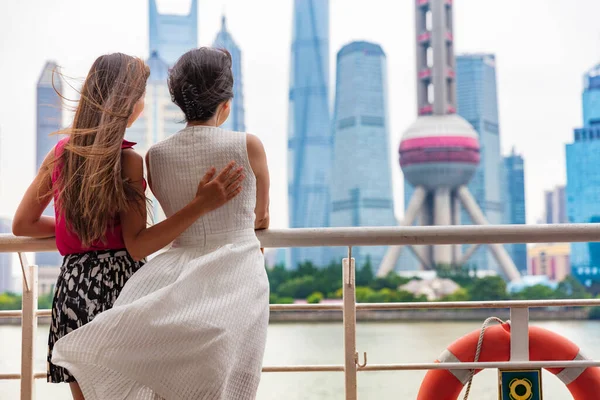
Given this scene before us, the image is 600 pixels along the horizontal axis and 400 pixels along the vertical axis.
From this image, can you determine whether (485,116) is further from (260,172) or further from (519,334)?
(260,172)

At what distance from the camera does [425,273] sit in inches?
1337

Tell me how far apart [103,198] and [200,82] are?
212mm

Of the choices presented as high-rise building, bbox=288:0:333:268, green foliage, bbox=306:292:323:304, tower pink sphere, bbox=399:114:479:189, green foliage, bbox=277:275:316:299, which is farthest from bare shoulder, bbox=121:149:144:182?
high-rise building, bbox=288:0:333:268

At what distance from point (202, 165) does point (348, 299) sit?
14.9 inches

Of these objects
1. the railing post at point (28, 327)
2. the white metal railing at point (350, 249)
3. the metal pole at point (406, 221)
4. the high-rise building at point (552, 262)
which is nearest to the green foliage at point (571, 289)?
the high-rise building at point (552, 262)

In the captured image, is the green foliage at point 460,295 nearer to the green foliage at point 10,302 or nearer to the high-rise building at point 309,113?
the high-rise building at point 309,113

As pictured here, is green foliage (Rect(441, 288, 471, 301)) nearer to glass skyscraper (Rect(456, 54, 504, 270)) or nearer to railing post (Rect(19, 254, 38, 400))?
glass skyscraper (Rect(456, 54, 504, 270))

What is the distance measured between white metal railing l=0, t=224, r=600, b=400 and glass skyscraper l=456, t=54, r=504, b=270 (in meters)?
42.9

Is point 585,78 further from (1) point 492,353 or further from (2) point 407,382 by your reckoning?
(1) point 492,353

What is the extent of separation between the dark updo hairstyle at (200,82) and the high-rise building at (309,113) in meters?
44.4

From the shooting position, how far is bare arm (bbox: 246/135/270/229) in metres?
0.98

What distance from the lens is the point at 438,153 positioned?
115 feet

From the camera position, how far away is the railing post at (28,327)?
1176 millimetres

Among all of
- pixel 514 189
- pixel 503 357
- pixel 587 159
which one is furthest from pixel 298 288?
pixel 503 357
